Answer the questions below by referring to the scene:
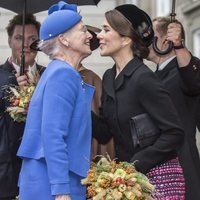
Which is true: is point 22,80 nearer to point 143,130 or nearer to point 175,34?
point 175,34

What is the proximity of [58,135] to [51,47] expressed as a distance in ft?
1.99

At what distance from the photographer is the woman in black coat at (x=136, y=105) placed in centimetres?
444

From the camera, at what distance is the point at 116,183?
410 cm

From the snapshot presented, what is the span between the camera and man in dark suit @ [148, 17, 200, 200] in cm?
496

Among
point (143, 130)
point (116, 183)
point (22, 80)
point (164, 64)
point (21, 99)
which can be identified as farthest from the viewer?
point (22, 80)

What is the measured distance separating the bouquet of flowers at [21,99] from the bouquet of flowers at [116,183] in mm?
1201

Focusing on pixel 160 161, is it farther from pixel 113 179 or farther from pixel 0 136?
pixel 0 136

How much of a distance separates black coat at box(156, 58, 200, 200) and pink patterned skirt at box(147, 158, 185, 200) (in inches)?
15.6

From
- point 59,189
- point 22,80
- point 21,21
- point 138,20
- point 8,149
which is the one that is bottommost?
point 59,189

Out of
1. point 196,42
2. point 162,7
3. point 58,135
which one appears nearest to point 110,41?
point 58,135

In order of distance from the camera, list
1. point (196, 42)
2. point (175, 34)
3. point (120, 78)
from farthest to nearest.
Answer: point (196, 42) → point (175, 34) → point (120, 78)

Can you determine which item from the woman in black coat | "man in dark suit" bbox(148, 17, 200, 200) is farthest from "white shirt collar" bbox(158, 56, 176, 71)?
the woman in black coat

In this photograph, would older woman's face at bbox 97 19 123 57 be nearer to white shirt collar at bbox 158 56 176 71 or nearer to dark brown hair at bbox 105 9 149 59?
dark brown hair at bbox 105 9 149 59

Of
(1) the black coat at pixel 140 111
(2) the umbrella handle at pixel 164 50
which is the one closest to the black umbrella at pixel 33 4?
(2) the umbrella handle at pixel 164 50
